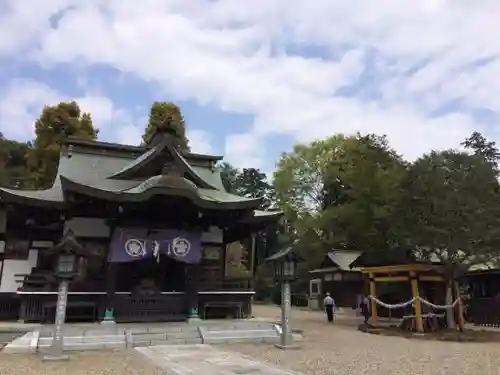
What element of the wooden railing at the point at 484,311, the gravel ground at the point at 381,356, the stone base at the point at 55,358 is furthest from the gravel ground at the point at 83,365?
the wooden railing at the point at 484,311

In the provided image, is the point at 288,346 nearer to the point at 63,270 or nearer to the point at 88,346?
the point at 88,346

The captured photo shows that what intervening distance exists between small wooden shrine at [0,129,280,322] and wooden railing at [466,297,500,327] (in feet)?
37.3

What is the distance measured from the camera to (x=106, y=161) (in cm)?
2003

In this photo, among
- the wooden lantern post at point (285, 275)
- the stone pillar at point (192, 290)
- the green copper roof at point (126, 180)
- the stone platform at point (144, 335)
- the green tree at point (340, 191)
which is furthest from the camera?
the green tree at point (340, 191)

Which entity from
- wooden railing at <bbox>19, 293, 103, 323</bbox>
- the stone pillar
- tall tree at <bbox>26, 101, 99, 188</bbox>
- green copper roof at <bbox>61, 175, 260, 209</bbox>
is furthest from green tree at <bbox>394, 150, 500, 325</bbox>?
tall tree at <bbox>26, 101, 99, 188</bbox>

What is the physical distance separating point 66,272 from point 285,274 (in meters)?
5.95

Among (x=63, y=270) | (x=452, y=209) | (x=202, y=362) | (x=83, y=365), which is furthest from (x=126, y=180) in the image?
(x=452, y=209)

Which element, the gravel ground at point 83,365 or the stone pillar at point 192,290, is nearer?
the gravel ground at point 83,365

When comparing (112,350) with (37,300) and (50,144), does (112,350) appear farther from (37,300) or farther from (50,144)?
(50,144)

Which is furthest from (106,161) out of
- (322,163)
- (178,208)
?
(322,163)

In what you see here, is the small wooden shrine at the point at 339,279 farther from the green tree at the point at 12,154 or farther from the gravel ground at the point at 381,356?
the green tree at the point at 12,154

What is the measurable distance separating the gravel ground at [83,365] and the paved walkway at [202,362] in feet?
1.19

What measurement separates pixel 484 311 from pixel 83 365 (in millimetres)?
18591

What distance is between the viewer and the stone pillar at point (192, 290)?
15.1 m
